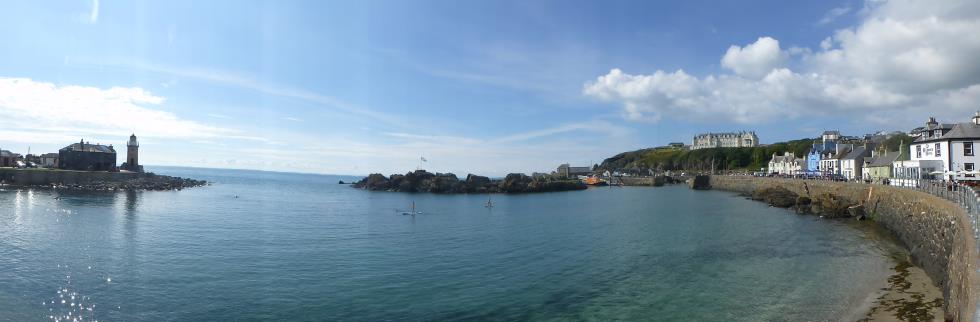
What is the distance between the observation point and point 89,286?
21.6 metres

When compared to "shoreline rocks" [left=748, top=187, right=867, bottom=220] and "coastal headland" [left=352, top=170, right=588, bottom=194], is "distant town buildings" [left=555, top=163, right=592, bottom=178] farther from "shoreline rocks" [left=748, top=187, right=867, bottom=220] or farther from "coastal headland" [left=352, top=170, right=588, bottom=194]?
"shoreline rocks" [left=748, top=187, right=867, bottom=220]

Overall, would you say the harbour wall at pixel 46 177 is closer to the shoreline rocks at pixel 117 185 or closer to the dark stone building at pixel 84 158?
the shoreline rocks at pixel 117 185

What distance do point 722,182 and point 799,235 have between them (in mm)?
85846

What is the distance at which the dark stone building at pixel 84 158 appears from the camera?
100938mm

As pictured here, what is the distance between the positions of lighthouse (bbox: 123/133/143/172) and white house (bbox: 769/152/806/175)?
15262 cm

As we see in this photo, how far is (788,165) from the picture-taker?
4742 inches

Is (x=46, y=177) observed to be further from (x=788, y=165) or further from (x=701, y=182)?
(x=788, y=165)

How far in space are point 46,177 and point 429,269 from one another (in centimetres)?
10470

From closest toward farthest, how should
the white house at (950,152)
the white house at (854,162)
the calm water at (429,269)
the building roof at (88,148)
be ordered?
the calm water at (429,269)
the white house at (950,152)
the white house at (854,162)
the building roof at (88,148)

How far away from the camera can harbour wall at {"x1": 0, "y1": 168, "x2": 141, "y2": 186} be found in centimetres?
9050

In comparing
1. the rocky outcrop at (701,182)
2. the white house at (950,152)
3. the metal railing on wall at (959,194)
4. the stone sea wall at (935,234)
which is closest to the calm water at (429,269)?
the stone sea wall at (935,234)

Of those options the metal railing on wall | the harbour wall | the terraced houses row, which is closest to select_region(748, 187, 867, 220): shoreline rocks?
the metal railing on wall

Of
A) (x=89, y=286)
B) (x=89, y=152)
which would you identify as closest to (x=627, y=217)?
(x=89, y=286)

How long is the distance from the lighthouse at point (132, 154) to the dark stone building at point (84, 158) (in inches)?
337
